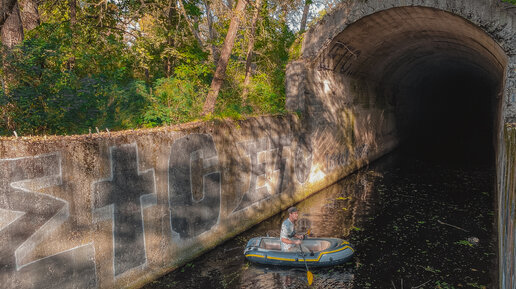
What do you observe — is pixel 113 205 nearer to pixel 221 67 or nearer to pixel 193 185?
pixel 193 185

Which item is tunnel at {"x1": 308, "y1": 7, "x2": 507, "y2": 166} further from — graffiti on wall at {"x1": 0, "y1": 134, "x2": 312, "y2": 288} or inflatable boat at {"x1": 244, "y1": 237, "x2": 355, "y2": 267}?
inflatable boat at {"x1": 244, "y1": 237, "x2": 355, "y2": 267}

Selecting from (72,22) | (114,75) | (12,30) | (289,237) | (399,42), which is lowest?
(289,237)

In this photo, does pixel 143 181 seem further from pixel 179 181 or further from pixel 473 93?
pixel 473 93

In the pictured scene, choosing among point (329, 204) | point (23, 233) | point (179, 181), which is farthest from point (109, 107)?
point (329, 204)

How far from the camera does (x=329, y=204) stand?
1214cm

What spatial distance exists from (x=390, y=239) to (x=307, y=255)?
2.65 m

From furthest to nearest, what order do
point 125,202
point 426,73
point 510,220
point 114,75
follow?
point 426,73 < point 114,75 < point 125,202 < point 510,220

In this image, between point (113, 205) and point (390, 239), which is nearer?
point (113, 205)

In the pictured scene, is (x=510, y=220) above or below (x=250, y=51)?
below

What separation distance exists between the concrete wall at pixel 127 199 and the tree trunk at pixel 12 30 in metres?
5.59

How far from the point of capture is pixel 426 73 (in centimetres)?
2530

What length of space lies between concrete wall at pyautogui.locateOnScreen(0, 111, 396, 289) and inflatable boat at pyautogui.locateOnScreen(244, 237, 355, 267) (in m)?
1.19

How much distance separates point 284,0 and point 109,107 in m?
8.58

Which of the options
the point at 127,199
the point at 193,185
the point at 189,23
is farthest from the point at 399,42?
the point at 127,199
